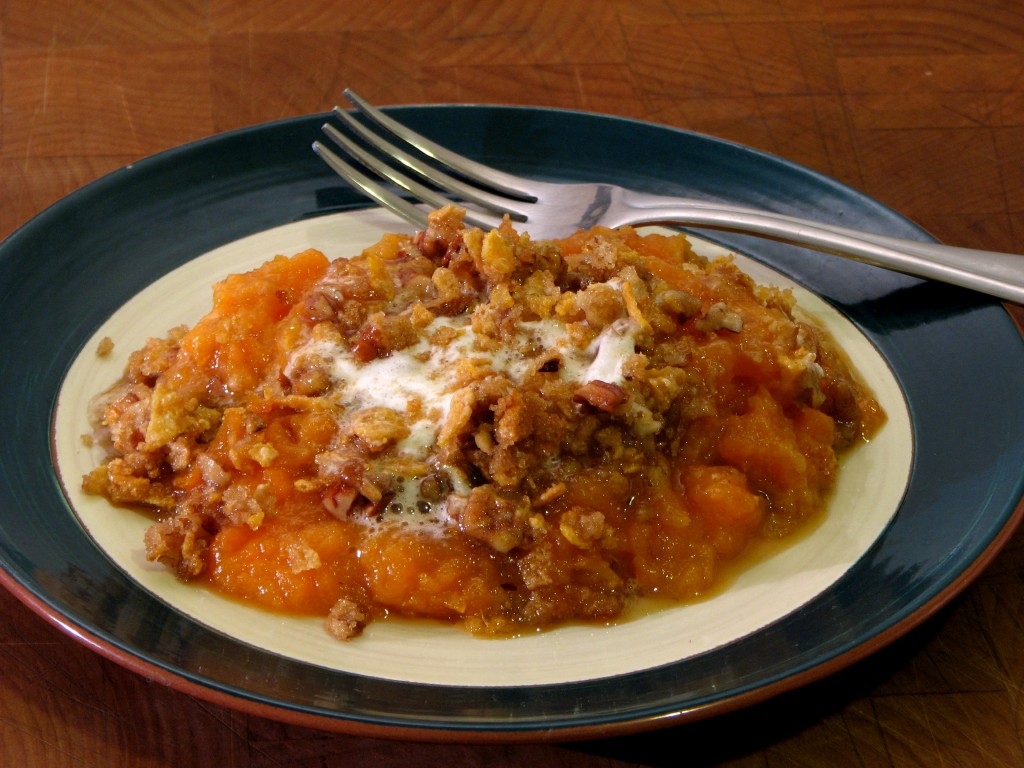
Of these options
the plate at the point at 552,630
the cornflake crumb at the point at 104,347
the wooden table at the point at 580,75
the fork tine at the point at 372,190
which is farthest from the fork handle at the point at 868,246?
the cornflake crumb at the point at 104,347

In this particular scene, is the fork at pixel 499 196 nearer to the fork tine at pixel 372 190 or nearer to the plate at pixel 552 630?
the fork tine at pixel 372 190

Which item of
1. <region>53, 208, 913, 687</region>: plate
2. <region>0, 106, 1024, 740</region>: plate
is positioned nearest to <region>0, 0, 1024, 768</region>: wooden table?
<region>0, 106, 1024, 740</region>: plate

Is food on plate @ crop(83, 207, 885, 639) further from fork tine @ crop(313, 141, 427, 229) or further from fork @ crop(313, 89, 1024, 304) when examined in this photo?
fork tine @ crop(313, 141, 427, 229)

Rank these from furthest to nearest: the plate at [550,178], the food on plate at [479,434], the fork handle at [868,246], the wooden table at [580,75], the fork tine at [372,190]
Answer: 1. the wooden table at [580,75]
2. the fork tine at [372,190]
3. the fork handle at [868,246]
4. the food on plate at [479,434]
5. the plate at [550,178]

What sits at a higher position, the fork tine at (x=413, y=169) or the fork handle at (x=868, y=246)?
the fork tine at (x=413, y=169)

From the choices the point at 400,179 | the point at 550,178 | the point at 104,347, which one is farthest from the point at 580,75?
the point at 104,347

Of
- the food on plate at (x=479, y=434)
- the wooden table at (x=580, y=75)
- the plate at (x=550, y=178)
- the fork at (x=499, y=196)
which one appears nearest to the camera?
the plate at (x=550, y=178)

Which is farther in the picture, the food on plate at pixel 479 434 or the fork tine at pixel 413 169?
the fork tine at pixel 413 169
